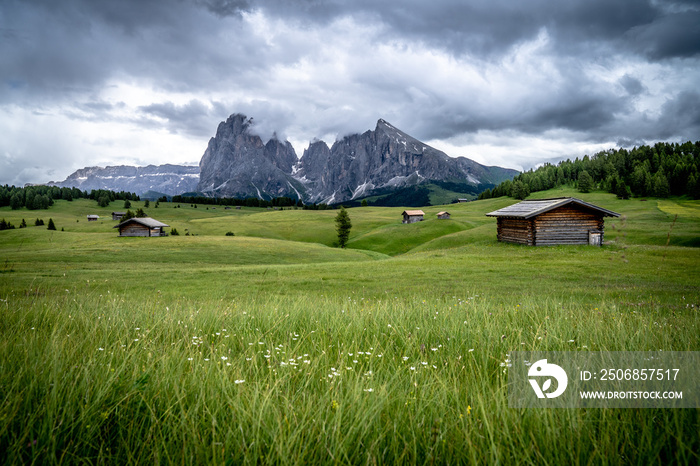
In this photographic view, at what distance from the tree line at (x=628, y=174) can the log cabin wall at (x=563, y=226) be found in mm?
82271

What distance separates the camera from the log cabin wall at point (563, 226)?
1467 inches

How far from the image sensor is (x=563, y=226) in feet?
123

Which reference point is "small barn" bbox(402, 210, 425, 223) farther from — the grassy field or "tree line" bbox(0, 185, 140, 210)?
"tree line" bbox(0, 185, 140, 210)

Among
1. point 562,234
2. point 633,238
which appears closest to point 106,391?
point 562,234

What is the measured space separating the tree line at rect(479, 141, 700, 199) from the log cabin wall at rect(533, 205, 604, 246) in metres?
82.3

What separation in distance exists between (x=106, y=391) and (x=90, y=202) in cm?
21014

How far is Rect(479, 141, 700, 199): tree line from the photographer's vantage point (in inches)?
3787

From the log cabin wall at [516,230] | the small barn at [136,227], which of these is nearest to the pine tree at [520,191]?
the log cabin wall at [516,230]

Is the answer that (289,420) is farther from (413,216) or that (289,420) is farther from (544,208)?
(413,216)

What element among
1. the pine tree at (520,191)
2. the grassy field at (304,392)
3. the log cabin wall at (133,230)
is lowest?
the log cabin wall at (133,230)

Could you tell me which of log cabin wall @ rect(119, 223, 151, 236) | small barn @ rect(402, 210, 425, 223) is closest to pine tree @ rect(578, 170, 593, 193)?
small barn @ rect(402, 210, 425, 223)

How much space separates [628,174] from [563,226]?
110 meters

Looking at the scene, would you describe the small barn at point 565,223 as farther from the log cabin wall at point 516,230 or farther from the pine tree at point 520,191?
the pine tree at point 520,191

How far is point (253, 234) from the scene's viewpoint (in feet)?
304
